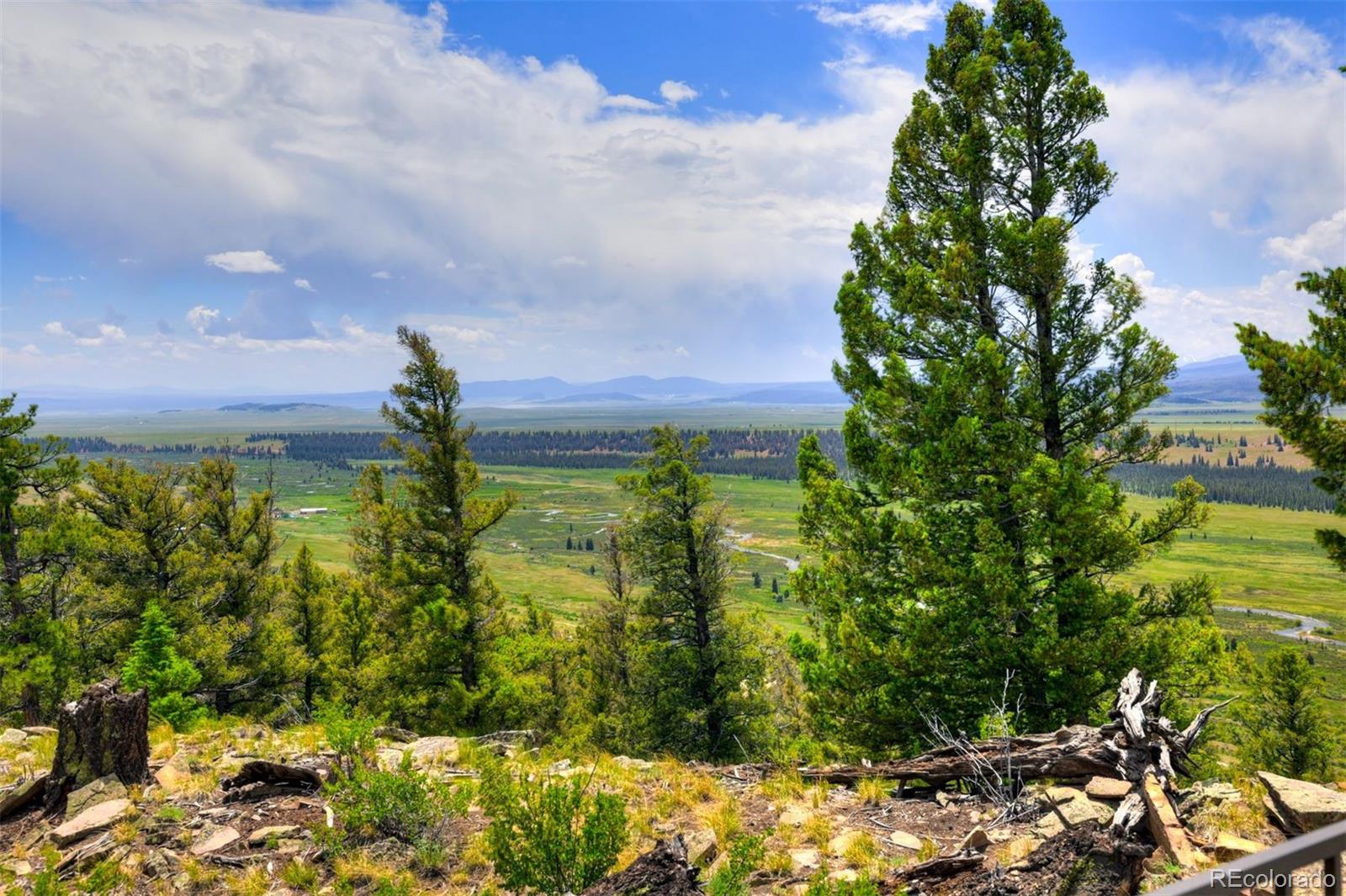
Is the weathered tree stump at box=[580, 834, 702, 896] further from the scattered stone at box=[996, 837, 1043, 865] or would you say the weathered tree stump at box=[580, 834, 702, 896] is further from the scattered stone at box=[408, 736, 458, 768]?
the scattered stone at box=[408, 736, 458, 768]

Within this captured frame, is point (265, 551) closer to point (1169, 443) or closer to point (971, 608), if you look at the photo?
point (971, 608)

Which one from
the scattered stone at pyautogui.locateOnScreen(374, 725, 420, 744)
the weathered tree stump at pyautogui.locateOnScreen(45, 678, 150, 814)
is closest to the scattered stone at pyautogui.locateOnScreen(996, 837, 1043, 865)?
the weathered tree stump at pyautogui.locateOnScreen(45, 678, 150, 814)

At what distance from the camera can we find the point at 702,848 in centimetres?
629

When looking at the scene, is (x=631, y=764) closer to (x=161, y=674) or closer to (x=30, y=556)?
(x=161, y=674)

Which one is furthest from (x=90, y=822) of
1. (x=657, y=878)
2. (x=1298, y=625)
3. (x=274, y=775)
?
(x=1298, y=625)

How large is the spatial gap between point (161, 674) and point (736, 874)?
16781 mm

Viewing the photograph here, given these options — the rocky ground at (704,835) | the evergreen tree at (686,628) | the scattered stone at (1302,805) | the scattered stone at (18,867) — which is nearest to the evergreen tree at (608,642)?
the evergreen tree at (686,628)

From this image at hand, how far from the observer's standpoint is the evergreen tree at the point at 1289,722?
27250 millimetres

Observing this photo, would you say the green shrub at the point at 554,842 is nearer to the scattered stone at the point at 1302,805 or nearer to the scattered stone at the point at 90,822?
the scattered stone at the point at 90,822

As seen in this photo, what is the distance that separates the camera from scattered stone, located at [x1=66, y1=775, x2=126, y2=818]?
738cm

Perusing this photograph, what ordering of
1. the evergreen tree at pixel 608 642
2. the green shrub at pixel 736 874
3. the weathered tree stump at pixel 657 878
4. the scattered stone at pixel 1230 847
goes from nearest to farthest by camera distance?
the weathered tree stump at pixel 657 878, the green shrub at pixel 736 874, the scattered stone at pixel 1230 847, the evergreen tree at pixel 608 642

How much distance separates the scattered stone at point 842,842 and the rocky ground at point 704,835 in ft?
0.06

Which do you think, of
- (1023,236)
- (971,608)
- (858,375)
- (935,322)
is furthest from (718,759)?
(1023,236)

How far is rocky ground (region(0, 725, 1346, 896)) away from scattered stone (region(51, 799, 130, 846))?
2cm
